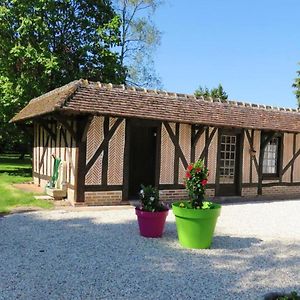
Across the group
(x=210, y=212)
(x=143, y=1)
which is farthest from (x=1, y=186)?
(x=143, y=1)

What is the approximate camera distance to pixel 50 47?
1844 centimetres

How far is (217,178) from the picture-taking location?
12383 mm

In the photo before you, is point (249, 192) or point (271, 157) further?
point (271, 157)

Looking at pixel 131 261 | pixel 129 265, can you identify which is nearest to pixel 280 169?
pixel 131 261

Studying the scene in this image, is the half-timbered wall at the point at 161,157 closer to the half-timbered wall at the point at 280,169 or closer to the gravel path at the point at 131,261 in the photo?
the half-timbered wall at the point at 280,169

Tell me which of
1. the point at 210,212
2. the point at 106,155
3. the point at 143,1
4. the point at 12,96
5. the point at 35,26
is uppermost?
the point at 143,1

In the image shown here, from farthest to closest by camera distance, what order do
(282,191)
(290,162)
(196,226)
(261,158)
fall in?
(290,162)
(282,191)
(261,158)
(196,226)

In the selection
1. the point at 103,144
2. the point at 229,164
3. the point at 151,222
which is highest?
the point at 103,144

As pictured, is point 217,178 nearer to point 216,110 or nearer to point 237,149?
point 237,149

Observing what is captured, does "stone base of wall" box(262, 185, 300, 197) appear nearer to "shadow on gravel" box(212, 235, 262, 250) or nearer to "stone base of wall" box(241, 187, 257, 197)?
"stone base of wall" box(241, 187, 257, 197)

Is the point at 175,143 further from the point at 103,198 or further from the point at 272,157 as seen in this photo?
the point at 272,157

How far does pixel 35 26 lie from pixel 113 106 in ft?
30.2

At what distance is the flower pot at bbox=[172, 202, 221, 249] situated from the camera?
247 inches

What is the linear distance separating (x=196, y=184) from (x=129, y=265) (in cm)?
179
